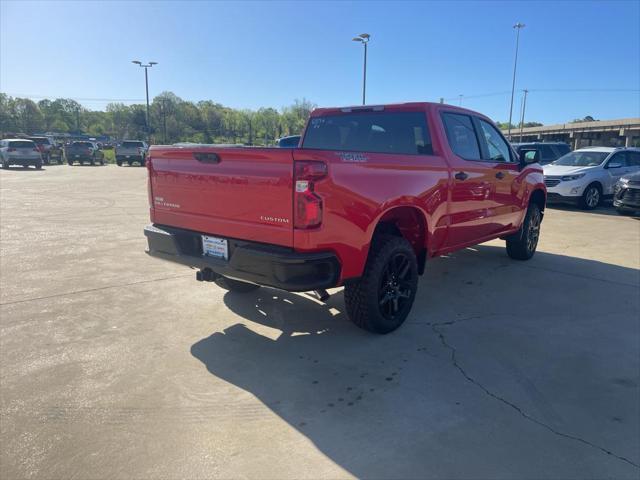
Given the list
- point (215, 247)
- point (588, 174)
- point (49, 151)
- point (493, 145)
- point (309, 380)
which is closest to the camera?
point (309, 380)

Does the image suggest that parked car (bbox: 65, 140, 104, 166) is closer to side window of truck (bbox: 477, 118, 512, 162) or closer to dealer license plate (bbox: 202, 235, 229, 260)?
side window of truck (bbox: 477, 118, 512, 162)

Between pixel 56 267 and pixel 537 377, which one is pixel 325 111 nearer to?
pixel 537 377

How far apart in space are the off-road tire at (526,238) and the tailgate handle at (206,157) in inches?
186

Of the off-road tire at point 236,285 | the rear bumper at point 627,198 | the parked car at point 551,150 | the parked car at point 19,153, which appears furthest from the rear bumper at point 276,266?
the parked car at point 19,153

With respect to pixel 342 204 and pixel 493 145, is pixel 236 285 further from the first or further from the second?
pixel 493 145

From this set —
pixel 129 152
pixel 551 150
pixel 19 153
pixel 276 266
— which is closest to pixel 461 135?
pixel 276 266

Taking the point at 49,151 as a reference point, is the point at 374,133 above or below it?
above

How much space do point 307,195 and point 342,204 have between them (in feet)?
1.03

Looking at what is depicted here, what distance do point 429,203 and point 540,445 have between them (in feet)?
7.39

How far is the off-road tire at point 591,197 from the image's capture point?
12477mm

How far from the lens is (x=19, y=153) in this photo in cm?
2673

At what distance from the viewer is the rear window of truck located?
15.3ft

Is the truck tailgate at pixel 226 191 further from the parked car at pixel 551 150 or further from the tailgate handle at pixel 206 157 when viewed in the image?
A: the parked car at pixel 551 150

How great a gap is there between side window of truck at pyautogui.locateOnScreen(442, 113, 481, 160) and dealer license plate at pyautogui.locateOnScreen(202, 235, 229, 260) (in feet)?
8.45
